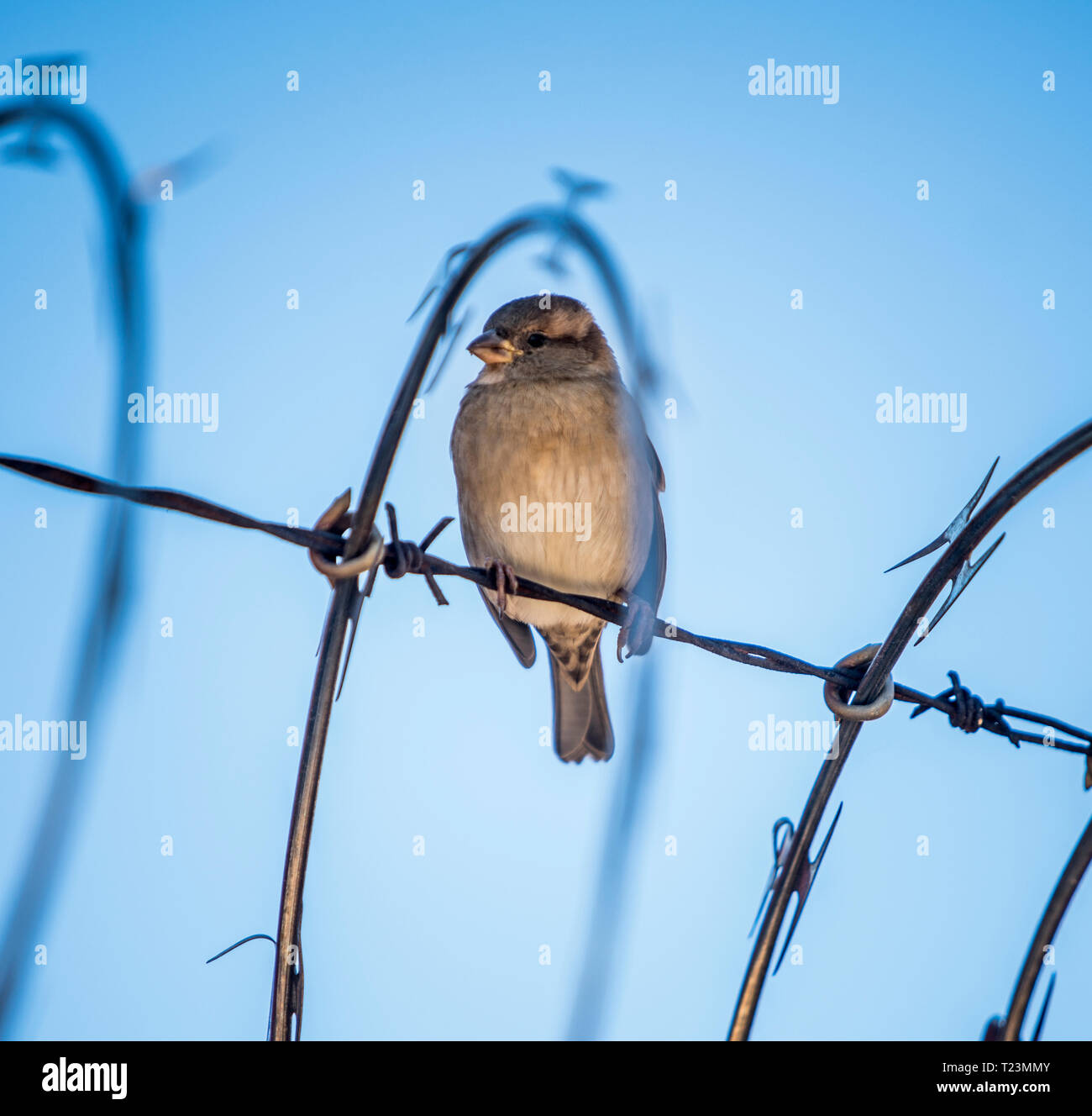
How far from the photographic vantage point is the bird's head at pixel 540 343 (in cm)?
409

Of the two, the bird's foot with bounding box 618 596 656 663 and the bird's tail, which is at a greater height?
the bird's foot with bounding box 618 596 656 663

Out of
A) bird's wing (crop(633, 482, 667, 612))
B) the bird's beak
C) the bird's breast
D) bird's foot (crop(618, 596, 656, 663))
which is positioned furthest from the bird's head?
bird's foot (crop(618, 596, 656, 663))

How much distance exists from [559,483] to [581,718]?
45.0 inches

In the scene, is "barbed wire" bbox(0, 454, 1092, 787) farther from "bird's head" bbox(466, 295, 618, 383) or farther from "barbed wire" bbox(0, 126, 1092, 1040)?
"bird's head" bbox(466, 295, 618, 383)

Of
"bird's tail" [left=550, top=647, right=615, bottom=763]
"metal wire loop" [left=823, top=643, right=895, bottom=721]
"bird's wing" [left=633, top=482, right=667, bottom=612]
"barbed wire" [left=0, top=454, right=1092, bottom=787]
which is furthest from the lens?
"bird's tail" [left=550, top=647, right=615, bottom=763]

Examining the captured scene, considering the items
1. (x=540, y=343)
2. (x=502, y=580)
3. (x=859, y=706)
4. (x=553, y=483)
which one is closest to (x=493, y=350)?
(x=540, y=343)

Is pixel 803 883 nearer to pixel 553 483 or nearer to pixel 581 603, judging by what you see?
pixel 581 603

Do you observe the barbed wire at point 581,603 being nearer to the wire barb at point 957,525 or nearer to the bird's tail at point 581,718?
the wire barb at point 957,525

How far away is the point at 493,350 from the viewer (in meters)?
4.11

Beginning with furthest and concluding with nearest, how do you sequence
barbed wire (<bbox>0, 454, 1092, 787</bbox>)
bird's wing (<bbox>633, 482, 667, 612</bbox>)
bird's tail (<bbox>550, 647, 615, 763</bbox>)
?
1. bird's tail (<bbox>550, 647, 615, 763</bbox>)
2. bird's wing (<bbox>633, 482, 667, 612</bbox>)
3. barbed wire (<bbox>0, 454, 1092, 787</bbox>)

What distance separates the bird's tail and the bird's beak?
1280 mm

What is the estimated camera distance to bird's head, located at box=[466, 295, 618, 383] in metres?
4.09
